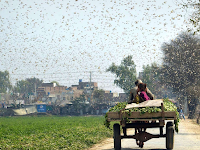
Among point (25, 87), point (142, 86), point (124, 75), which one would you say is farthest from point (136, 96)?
point (25, 87)

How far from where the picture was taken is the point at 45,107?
85500 millimetres

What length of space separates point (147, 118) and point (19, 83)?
146 metres

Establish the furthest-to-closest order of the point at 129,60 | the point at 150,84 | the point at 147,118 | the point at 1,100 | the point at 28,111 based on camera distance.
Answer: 1. the point at 1,100
2. the point at 129,60
3. the point at 150,84
4. the point at 28,111
5. the point at 147,118

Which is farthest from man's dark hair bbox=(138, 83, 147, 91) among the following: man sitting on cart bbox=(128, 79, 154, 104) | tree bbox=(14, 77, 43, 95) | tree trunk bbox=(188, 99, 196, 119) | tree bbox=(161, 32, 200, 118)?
tree bbox=(14, 77, 43, 95)

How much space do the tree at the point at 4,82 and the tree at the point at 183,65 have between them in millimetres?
109058

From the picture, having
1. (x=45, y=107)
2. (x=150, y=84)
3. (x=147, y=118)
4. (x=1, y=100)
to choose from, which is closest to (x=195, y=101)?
(x=150, y=84)

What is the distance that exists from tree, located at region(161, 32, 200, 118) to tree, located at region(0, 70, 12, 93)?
109m

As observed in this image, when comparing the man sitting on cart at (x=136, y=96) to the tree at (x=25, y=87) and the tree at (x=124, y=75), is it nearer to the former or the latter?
the tree at (x=124, y=75)

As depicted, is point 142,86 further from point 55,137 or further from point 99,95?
point 99,95

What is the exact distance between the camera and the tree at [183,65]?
50.8 meters

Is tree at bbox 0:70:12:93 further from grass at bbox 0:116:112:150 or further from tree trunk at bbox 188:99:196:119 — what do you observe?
grass at bbox 0:116:112:150

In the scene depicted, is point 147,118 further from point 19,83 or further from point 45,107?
point 19,83

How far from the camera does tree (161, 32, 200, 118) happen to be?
50.8 metres

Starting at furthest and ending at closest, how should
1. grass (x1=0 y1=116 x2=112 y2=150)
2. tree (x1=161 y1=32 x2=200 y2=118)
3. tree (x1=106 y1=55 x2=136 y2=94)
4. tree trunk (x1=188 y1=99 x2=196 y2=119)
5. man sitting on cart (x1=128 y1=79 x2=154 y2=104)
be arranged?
tree (x1=106 y1=55 x2=136 y2=94)
tree trunk (x1=188 y1=99 x2=196 y2=119)
tree (x1=161 y1=32 x2=200 y2=118)
grass (x1=0 y1=116 x2=112 y2=150)
man sitting on cart (x1=128 y1=79 x2=154 y2=104)
